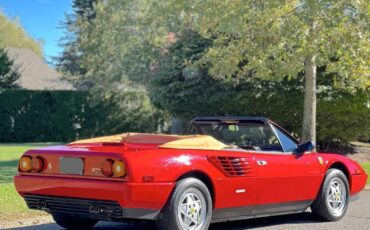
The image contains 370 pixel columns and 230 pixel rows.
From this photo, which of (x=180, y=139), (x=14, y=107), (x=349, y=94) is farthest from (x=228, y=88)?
(x=14, y=107)

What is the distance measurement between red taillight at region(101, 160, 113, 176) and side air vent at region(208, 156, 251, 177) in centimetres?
119

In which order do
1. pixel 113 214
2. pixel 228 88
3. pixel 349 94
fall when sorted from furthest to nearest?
pixel 228 88
pixel 349 94
pixel 113 214

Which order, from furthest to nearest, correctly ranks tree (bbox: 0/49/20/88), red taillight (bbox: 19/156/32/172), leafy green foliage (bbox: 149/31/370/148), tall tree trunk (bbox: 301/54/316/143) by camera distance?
tree (bbox: 0/49/20/88)
leafy green foliage (bbox: 149/31/370/148)
tall tree trunk (bbox: 301/54/316/143)
red taillight (bbox: 19/156/32/172)

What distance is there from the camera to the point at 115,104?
3123 centimetres

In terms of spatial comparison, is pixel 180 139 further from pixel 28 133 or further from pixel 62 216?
pixel 28 133

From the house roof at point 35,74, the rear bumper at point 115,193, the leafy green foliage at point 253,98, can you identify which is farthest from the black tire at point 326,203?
the house roof at point 35,74

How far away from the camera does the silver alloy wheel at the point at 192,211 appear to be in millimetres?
6613

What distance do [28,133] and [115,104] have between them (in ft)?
14.7

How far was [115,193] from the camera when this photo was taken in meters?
6.20

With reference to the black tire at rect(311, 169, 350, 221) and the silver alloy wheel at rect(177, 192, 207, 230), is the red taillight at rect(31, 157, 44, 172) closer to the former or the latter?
the silver alloy wheel at rect(177, 192, 207, 230)

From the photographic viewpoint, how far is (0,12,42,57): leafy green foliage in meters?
62.8

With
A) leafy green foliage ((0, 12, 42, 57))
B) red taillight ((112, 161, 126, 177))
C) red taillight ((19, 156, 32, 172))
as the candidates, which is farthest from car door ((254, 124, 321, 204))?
leafy green foliage ((0, 12, 42, 57))

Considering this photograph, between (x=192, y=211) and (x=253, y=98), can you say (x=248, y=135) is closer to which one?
(x=192, y=211)

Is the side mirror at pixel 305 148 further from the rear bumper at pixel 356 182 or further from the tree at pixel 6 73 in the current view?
the tree at pixel 6 73
